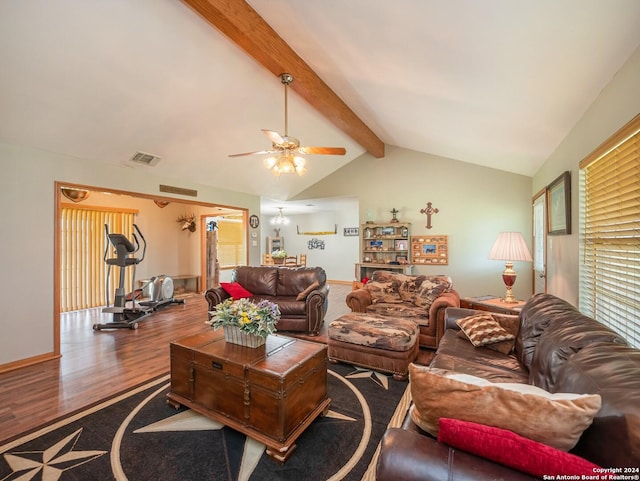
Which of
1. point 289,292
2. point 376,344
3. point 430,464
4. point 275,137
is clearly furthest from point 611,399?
point 289,292

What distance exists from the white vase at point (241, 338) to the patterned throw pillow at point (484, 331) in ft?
5.65

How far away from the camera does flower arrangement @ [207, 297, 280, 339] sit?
214 cm

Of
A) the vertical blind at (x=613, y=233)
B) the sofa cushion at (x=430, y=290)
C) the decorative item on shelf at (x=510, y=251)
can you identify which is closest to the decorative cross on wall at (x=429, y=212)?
the sofa cushion at (x=430, y=290)

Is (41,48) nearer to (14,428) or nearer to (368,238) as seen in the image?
(14,428)

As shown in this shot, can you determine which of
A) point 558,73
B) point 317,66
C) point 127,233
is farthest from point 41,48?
point 127,233

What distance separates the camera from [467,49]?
205 centimetres

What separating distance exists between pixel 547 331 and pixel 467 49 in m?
1.98

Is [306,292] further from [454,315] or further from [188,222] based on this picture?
[188,222]

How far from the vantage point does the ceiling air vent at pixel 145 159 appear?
4059mm

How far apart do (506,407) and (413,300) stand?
308 cm

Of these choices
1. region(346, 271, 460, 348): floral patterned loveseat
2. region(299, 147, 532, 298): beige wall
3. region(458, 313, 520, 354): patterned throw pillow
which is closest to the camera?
region(458, 313, 520, 354): patterned throw pillow

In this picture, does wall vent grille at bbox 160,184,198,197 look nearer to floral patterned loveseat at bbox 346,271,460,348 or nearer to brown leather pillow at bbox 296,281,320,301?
brown leather pillow at bbox 296,281,320,301

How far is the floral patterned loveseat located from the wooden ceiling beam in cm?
250

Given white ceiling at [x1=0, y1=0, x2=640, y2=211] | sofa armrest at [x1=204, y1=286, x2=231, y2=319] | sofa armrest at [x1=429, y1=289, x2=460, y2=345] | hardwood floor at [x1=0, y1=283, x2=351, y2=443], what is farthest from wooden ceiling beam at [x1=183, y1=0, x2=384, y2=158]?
hardwood floor at [x1=0, y1=283, x2=351, y2=443]
